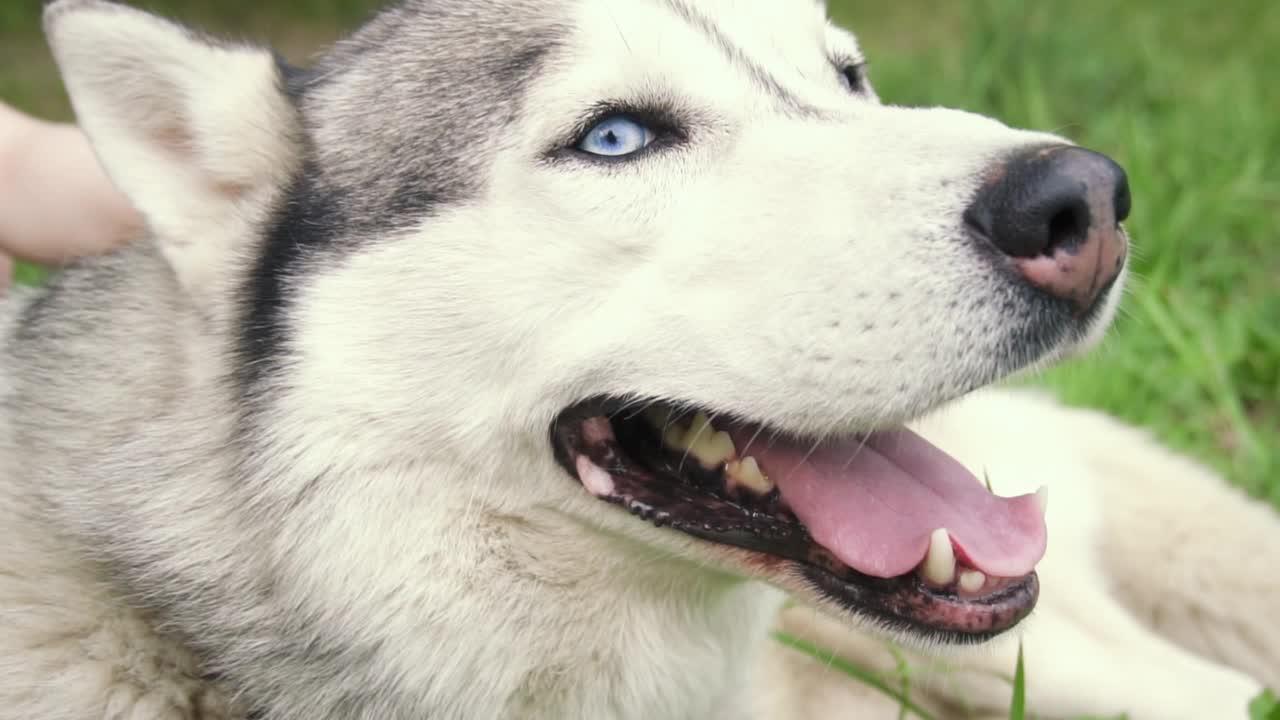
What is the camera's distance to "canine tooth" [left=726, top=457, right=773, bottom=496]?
2.11 metres

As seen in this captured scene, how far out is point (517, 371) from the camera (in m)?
2.06

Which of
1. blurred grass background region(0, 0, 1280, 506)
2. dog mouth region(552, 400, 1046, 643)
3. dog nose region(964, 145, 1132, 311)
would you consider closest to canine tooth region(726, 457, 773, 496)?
dog mouth region(552, 400, 1046, 643)

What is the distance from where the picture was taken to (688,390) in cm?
200

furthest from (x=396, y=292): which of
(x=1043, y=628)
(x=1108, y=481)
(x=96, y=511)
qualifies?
(x=1108, y=481)

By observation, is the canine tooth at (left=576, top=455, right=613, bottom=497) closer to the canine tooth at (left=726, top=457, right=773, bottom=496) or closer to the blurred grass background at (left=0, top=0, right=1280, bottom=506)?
the canine tooth at (left=726, top=457, right=773, bottom=496)

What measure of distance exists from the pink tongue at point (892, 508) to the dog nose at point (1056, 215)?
0.47 metres

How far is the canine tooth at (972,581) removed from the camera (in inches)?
78.8

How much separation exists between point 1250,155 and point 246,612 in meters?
5.16

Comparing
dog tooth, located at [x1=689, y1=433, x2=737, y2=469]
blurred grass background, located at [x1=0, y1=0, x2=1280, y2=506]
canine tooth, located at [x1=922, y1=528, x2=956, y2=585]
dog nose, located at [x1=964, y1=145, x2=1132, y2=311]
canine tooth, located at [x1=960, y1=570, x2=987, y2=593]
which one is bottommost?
blurred grass background, located at [x1=0, y1=0, x2=1280, y2=506]

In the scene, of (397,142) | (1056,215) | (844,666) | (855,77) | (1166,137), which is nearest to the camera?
(1056,215)

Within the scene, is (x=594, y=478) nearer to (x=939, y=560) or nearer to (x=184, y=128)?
(x=939, y=560)

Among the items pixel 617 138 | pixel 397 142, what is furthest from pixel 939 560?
pixel 397 142

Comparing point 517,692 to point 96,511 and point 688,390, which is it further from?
point 96,511

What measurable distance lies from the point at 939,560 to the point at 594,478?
625 millimetres
